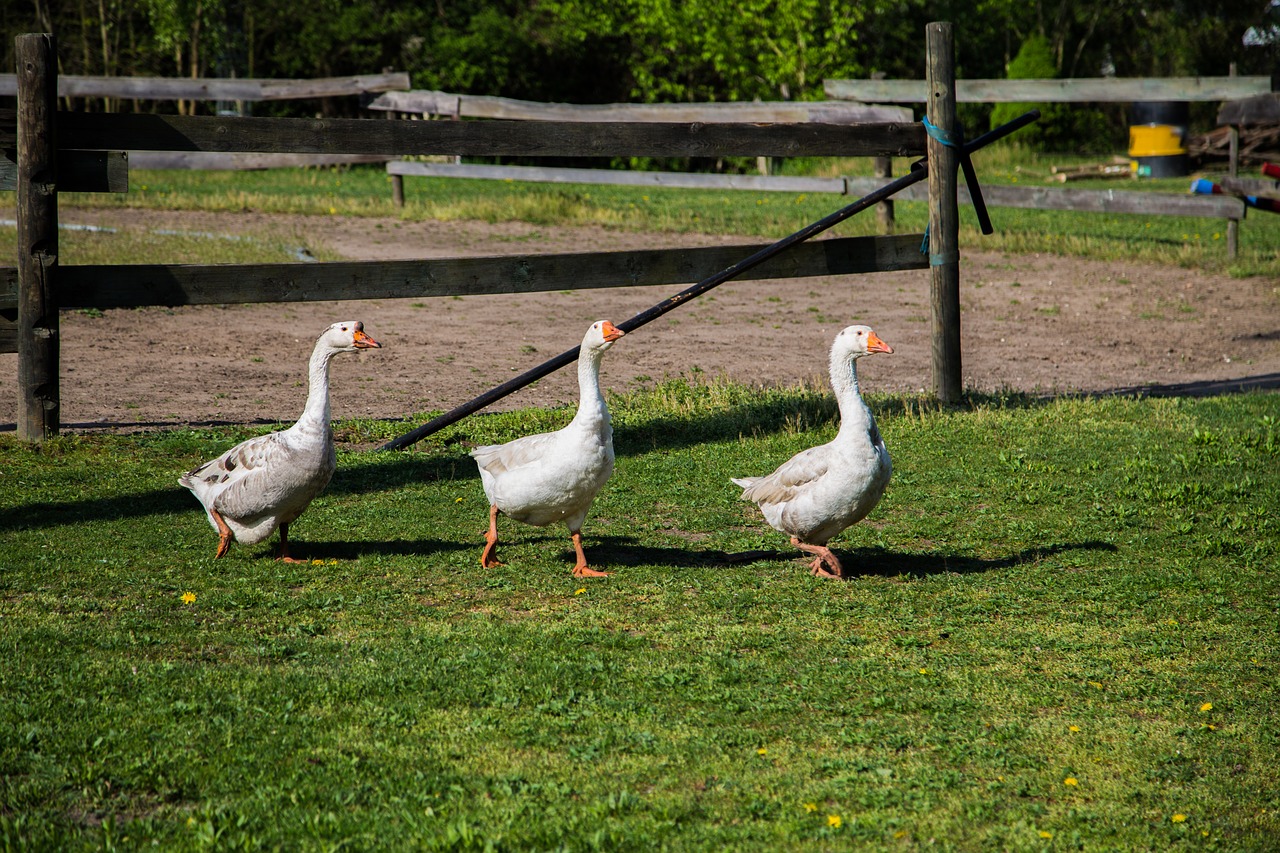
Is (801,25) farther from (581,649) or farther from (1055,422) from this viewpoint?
(581,649)

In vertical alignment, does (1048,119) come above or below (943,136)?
above

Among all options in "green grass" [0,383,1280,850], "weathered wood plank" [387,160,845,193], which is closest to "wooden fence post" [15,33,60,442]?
"green grass" [0,383,1280,850]

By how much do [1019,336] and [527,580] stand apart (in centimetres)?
944

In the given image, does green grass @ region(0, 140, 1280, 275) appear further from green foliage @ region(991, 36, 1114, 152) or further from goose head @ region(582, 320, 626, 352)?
goose head @ region(582, 320, 626, 352)

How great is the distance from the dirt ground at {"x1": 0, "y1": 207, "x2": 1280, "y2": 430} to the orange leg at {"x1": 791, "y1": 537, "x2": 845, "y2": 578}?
14.9 ft

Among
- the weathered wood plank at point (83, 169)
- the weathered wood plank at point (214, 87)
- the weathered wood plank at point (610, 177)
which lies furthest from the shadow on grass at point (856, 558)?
the weathered wood plank at point (214, 87)

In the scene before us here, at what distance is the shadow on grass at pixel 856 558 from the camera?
22.2ft

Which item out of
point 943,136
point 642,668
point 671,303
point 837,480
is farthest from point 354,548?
point 943,136

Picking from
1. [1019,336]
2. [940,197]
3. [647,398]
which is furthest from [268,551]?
[1019,336]

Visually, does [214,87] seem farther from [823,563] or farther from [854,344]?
[823,563]

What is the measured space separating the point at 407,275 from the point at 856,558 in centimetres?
387

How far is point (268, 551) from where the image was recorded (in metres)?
6.79

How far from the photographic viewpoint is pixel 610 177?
2308 cm

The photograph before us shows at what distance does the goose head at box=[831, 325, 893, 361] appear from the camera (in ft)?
22.0
